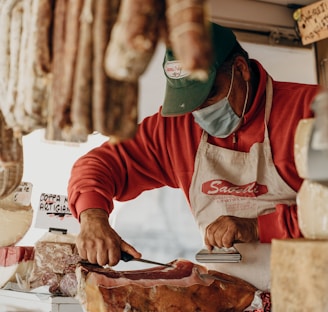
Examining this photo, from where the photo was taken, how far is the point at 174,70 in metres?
2.68

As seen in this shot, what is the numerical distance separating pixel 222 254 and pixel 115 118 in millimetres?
1630

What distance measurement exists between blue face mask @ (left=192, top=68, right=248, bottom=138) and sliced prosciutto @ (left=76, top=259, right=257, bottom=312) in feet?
2.57

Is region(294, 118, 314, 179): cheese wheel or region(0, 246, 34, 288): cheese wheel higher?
region(294, 118, 314, 179): cheese wheel

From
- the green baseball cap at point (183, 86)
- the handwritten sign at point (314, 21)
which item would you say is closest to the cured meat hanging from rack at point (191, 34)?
the green baseball cap at point (183, 86)

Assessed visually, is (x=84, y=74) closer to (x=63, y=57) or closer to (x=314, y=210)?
(x=63, y=57)

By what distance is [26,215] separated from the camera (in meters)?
4.01

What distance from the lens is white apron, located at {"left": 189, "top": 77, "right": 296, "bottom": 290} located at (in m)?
2.97

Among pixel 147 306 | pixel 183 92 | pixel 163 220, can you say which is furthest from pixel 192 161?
pixel 163 220

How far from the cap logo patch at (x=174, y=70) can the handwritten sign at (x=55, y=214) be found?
5.58 feet

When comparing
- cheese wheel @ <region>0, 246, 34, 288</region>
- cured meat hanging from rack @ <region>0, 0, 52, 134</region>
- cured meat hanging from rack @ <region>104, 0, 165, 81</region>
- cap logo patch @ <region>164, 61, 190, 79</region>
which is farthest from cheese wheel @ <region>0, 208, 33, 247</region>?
cured meat hanging from rack @ <region>104, 0, 165, 81</region>

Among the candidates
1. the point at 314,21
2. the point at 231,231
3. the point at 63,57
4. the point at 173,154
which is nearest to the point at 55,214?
the point at 173,154

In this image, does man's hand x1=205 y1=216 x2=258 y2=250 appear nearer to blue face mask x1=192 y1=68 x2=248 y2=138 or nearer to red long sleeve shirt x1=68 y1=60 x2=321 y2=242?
red long sleeve shirt x1=68 y1=60 x2=321 y2=242

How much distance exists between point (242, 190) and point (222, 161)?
0.25 m

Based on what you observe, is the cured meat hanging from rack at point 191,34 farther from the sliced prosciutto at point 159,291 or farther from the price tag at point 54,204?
the price tag at point 54,204
